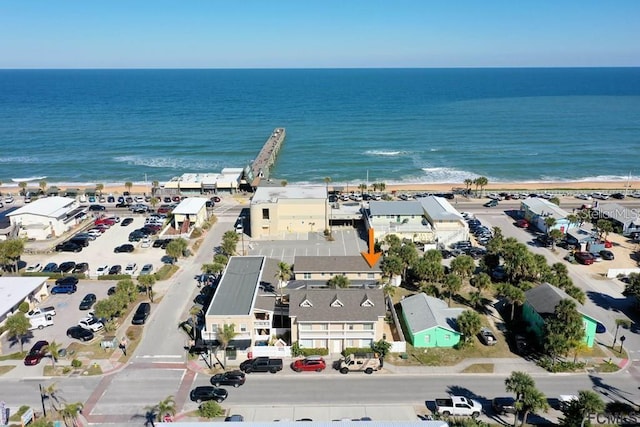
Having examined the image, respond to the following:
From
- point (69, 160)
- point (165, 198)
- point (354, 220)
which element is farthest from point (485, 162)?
point (69, 160)

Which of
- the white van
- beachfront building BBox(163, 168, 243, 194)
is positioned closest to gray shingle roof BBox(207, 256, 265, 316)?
the white van

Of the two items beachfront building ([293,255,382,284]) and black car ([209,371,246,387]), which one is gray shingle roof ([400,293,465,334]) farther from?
black car ([209,371,246,387])

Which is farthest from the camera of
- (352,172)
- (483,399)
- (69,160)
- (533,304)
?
(69,160)

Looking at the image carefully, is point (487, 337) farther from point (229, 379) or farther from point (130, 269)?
point (130, 269)

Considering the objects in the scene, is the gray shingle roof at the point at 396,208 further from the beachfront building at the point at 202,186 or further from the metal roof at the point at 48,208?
the metal roof at the point at 48,208

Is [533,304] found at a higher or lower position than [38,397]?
higher

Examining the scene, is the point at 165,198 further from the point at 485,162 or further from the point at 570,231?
the point at 485,162
